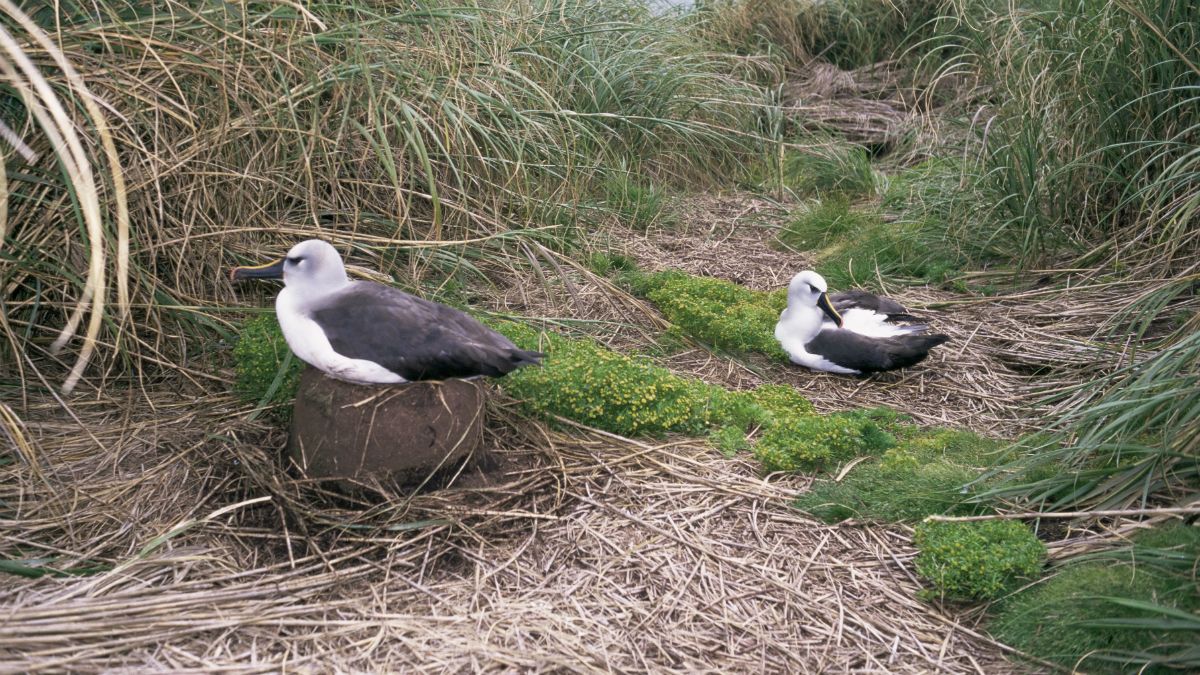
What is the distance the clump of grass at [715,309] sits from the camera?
17.7 ft

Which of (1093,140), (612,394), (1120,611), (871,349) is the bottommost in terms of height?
(871,349)

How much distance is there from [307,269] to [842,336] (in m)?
2.76

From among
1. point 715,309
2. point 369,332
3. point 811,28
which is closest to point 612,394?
point 369,332

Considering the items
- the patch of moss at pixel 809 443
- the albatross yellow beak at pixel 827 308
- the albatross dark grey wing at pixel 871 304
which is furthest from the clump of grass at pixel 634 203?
the patch of moss at pixel 809 443

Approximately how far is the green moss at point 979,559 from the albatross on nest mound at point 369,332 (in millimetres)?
1544

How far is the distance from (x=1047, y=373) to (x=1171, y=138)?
138 centimetres

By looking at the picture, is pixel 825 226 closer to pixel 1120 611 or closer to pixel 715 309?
pixel 715 309

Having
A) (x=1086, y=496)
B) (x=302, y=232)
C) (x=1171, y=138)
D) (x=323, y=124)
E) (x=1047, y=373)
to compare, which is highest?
(x=323, y=124)

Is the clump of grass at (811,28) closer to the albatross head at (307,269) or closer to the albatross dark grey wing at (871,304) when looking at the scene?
the albatross dark grey wing at (871,304)

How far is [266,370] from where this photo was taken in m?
4.09

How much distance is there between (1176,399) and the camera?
3537 millimetres

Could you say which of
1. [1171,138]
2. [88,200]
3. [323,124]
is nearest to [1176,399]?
[1171,138]

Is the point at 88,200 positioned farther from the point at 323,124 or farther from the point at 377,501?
the point at 323,124

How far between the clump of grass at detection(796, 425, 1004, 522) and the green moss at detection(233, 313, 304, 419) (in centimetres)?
205
